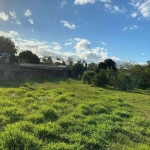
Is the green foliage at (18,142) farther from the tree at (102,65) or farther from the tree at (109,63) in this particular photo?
the tree at (109,63)

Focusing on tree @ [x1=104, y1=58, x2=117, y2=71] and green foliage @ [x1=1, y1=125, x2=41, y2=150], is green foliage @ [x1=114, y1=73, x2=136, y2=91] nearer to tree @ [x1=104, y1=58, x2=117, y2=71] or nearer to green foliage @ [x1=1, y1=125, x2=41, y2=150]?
tree @ [x1=104, y1=58, x2=117, y2=71]

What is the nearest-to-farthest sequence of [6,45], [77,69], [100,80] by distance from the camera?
[100,80], [6,45], [77,69]

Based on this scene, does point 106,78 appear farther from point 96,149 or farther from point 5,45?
point 5,45

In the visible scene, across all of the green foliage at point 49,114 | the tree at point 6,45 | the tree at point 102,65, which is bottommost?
the green foliage at point 49,114

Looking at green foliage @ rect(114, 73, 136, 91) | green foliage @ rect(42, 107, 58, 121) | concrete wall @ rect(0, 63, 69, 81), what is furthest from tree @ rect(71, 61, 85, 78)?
green foliage @ rect(42, 107, 58, 121)

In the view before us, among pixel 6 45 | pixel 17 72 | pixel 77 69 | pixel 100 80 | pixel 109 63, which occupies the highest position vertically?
pixel 6 45

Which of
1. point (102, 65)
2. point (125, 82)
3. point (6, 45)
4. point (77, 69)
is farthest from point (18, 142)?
point (77, 69)

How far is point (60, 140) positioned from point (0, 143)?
1250 mm

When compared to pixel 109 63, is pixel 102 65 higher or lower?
lower

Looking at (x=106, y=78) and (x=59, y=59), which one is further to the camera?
(x=59, y=59)

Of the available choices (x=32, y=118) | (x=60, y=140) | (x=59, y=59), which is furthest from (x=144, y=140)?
(x=59, y=59)

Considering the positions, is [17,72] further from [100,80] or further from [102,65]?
[102,65]

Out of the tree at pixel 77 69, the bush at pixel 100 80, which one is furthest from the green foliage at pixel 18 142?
the tree at pixel 77 69

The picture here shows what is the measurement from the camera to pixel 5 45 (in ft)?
135
